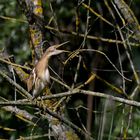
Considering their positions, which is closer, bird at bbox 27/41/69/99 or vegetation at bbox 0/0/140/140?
vegetation at bbox 0/0/140/140

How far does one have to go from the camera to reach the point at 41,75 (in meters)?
3.48

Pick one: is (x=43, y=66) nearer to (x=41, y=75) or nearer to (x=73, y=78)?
(x=41, y=75)

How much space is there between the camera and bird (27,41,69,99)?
335 centimetres

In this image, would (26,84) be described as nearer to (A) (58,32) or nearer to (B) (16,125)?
(A) (58,32)

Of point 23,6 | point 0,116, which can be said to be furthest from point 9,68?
point 0,116

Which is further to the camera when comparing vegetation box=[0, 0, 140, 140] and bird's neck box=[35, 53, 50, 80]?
bird's neck box=[35, 53, 50, 80]

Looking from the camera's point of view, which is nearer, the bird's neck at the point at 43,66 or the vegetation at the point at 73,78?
the vegetation at the point at 73,78

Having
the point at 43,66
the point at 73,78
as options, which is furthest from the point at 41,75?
the point at 73,78

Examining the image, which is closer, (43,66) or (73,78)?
(43,66)

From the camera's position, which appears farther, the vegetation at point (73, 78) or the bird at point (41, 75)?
the bird at point (41, 75)

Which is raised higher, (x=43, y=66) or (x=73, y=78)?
(x=43, y=66)

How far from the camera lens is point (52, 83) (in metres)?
3.53

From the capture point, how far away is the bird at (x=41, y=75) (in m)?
3.35

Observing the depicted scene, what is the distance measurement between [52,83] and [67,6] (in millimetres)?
2440
